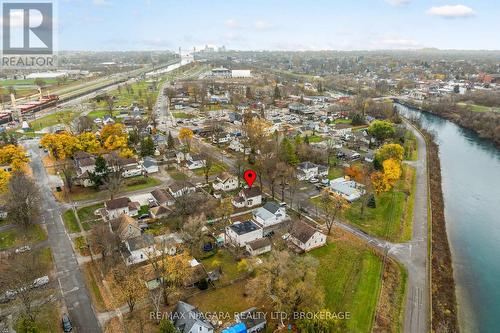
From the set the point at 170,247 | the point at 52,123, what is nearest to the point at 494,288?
the point at 170,247

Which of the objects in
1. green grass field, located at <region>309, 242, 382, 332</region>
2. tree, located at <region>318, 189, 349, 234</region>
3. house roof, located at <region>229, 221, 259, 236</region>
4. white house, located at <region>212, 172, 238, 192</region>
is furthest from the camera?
white house, located at <region>212, 172, 238, 192</region>

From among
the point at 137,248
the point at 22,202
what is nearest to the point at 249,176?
the point at 137,248

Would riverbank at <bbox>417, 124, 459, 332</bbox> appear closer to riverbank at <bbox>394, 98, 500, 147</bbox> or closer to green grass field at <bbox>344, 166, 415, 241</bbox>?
green grass field at <bbox>344, 166, 415, 241</bbox>

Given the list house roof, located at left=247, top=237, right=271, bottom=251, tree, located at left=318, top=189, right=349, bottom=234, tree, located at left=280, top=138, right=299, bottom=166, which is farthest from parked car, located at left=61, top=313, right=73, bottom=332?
tree, located at left=280, top=138, right=299, bottom=166

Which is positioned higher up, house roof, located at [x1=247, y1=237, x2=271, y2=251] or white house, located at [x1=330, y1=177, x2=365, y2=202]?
white house, located at [x1=330, y1=177, x2=365, y2=202]

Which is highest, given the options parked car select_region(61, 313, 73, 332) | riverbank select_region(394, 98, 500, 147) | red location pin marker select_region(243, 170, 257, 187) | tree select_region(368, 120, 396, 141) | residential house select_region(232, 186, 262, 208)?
riverbank select_region(394, 98, 500, 147)

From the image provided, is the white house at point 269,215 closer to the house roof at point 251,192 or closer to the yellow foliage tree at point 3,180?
the house roof at point 251,192

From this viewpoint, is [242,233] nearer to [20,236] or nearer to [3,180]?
[20,236]

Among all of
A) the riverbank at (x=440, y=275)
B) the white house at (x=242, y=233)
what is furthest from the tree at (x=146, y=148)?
the riverbank at (x=440, y=275)
